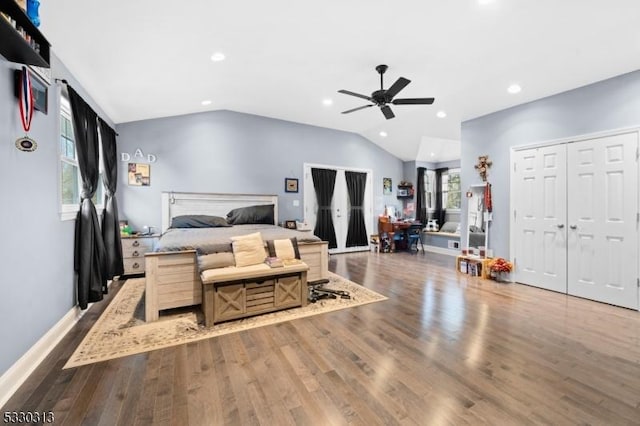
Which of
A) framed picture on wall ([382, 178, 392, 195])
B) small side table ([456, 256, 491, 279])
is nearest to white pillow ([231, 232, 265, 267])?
small side table ([456, 256, 491, 279])

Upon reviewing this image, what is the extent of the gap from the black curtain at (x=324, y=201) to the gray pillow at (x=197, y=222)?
2.32 meters

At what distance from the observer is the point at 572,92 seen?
3.71m

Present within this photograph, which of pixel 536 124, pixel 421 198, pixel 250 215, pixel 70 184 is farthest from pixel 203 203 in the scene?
pixel 536 124

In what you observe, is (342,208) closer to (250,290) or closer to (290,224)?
(290,224)

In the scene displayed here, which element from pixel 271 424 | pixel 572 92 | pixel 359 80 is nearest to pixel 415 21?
pixel 359 80

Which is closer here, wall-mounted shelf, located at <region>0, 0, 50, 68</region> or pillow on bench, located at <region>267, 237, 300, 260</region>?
wall-mounted shelf, located at <region>0, 0, 50, 68</region>

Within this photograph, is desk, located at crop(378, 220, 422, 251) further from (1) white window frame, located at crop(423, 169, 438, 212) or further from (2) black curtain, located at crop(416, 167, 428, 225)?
(1) white window frame, located at crop(423, 169, 438, 212)

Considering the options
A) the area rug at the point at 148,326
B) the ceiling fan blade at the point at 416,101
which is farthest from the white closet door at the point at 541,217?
the area rug at the point at 148,326

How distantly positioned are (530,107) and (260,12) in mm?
3989

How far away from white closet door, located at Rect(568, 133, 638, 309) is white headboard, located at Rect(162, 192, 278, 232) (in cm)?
480

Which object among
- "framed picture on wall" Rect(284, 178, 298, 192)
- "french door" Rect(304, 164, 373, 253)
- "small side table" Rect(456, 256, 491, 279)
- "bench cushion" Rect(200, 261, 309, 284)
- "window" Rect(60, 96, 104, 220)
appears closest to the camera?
"bench cushion" Rect(200, 261, 309, 284)

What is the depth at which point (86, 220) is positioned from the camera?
293cm

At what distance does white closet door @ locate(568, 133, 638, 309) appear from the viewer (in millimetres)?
3256

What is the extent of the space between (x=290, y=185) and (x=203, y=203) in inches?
71.1
